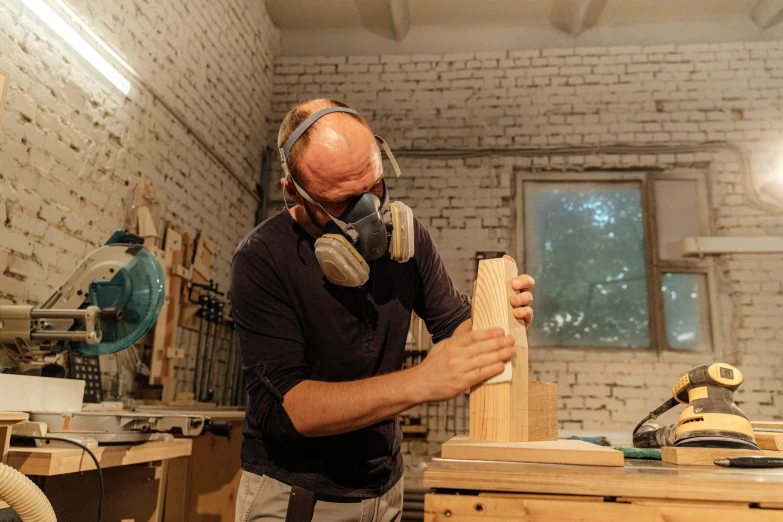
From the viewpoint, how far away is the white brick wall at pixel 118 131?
2.54m

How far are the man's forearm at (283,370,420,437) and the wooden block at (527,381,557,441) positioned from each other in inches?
10.3

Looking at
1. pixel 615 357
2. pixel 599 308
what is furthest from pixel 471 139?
pixel 615 357

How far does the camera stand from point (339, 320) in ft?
4.22

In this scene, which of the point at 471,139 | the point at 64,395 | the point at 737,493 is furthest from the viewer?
the point at 471,139

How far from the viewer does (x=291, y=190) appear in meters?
1.31

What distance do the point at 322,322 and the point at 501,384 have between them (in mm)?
405

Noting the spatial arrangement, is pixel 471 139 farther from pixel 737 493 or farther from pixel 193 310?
pixel 737 493

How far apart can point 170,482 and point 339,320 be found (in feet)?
6.69

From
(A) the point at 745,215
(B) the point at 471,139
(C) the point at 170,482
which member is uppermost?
(B) the point at 471,139

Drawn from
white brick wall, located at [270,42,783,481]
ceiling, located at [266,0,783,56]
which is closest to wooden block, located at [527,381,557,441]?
white brick wall, located at [270,42,783,481]

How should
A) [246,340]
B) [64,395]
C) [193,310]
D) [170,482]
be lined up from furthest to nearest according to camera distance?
[193,310]
[170,482]
[64,395]
[246,340]

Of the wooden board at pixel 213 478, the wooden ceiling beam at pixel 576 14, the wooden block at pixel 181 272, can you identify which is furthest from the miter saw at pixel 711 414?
the wooden ceiling beam at pixel 576 14

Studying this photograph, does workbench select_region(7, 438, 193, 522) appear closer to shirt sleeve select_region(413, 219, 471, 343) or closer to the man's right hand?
shirt sleeve select_region(413, 219, 471, 343)

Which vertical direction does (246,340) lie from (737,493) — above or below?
above
